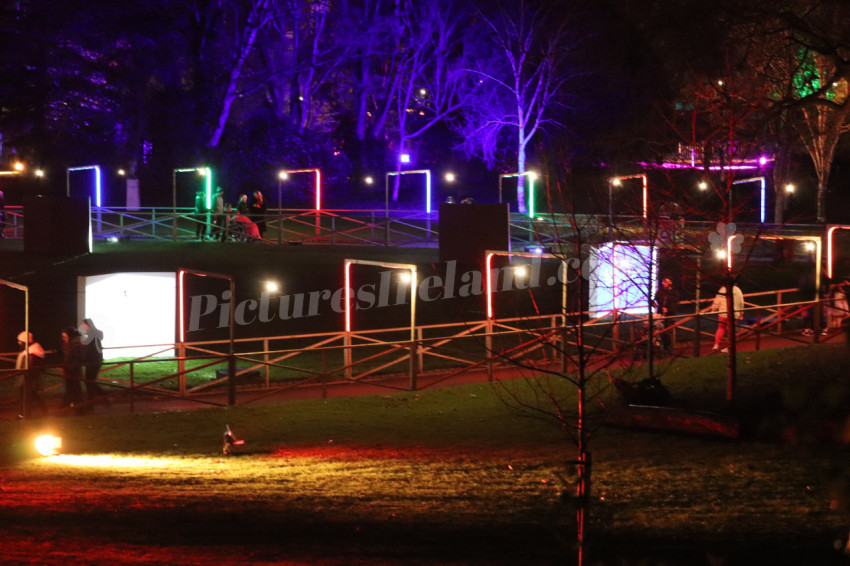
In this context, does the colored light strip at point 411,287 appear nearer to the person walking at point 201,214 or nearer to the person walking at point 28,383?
the person walking at point 28,383

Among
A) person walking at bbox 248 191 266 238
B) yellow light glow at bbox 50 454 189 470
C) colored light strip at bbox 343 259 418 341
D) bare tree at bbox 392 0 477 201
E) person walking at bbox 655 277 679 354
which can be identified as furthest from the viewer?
bare tree at bbox 392 0 477 201

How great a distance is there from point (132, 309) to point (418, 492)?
1077 centimetres

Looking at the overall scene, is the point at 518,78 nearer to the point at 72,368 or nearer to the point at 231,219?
the point at 231,219

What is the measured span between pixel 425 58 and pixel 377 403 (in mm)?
38605

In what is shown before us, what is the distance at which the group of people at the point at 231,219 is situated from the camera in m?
29.6

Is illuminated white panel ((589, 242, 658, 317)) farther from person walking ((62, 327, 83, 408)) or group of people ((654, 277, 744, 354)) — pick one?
person walking ((62, 327, 83, 408))

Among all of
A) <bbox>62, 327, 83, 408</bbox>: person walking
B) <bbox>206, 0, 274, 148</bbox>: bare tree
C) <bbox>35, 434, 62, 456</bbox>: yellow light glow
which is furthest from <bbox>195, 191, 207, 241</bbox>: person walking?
<bbox>35, 434, 62, 456</bbox>: yellow light glow

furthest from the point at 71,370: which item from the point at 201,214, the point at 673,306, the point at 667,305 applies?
the point at 201,214

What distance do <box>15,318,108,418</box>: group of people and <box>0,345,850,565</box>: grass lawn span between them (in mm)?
715

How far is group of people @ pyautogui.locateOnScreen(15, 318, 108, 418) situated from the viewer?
1422 cm

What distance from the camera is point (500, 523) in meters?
7.70

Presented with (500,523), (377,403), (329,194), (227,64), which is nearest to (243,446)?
(377,403)

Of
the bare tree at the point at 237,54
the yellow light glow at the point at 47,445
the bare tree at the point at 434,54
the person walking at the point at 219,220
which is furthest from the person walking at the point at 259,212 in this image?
the yellow light glow at the point at 47,445

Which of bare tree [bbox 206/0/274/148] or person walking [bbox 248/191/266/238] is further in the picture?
Result: bare tree [bbox 206/0/274/148]
